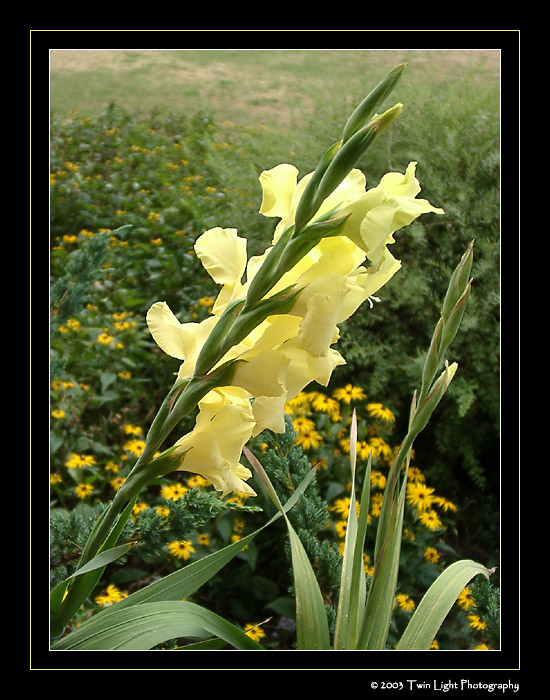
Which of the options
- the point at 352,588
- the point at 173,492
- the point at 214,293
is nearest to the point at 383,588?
the point at 352,588

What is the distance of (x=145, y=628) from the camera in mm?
578

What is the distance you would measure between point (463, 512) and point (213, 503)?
3.89 ft

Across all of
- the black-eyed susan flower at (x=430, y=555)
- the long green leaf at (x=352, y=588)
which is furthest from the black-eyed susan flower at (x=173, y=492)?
the long green leaf at (x=352, y=588)

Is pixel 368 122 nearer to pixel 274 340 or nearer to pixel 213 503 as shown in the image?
pixel 274 340

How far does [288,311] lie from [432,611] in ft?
1.36

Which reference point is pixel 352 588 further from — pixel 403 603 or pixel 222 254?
pixel 403 603

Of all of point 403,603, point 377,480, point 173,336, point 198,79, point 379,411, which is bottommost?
point 403,603

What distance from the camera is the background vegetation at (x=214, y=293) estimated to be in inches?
55.6

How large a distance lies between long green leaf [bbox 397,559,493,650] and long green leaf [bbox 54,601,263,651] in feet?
0.75

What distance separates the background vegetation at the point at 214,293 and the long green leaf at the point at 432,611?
0.21 metres

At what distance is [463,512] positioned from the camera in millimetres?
1823

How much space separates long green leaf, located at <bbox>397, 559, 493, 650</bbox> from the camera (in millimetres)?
723

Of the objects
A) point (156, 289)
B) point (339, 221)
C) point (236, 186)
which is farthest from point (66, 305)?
point (236, 186)

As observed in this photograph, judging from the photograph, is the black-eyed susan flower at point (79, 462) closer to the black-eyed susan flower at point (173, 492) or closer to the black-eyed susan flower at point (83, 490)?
the black-eyed susan flower at point (83, 490)
